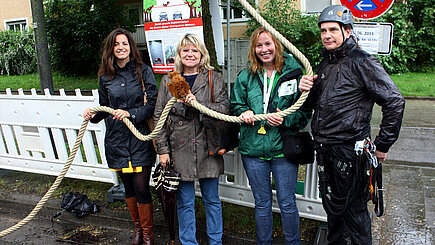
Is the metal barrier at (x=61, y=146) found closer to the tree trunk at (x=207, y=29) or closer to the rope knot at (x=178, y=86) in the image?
the rope knot at (x=178, y=86)

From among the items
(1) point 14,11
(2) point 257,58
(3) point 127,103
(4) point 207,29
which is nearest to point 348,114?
(2) point 257,58

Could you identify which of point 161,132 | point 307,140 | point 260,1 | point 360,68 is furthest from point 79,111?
point 260,1

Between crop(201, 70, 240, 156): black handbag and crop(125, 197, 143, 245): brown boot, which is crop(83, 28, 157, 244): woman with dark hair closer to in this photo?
crop(125, 197, 143, 245): brown boot

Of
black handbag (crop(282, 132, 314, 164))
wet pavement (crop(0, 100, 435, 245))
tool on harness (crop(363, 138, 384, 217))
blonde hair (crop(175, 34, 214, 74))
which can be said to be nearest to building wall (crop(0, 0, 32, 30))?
wet pavement (crop(0, 100, 435, 245))

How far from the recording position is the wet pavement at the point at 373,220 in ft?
11.4

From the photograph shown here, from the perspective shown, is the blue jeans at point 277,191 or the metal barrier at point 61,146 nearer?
the blue jeans at point 277,191

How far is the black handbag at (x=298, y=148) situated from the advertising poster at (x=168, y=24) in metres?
1.81

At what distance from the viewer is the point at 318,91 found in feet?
8.78

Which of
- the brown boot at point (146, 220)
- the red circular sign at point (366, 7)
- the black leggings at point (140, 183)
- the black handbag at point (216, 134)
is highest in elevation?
the red circular sign at point (366, 7)

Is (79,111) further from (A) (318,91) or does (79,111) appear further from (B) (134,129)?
(A) (318,91)

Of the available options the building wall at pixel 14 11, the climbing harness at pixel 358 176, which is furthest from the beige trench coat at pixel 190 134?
the building wall at pixel 14 11

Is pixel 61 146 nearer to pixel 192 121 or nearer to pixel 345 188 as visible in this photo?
pixel 192 121

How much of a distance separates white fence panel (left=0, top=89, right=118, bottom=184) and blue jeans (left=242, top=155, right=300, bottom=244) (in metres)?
2.20

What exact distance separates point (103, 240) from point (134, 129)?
152 cm
